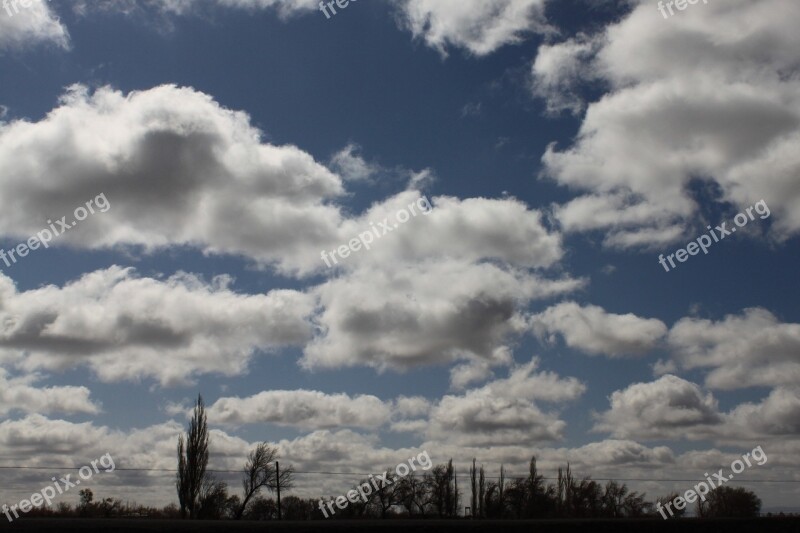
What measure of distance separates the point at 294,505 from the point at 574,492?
25.9 metres

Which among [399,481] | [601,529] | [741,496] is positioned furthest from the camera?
[741,496]

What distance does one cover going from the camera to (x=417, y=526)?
1986 centimetres

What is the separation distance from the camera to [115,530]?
16.6 metres

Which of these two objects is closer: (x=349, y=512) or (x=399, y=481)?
(x=349, y=512)

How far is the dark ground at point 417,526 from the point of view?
1683 centimetres

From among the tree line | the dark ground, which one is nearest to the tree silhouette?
the tree line

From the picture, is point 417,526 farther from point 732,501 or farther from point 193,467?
point 732,501

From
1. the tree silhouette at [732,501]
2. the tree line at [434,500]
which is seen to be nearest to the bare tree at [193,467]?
the tree line at [434,500]

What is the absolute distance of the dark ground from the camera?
16.8 meters

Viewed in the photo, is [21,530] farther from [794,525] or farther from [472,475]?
[472,475]

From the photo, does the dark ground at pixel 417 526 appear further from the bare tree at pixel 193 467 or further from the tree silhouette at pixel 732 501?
the tree silhouette at pixel 732 501

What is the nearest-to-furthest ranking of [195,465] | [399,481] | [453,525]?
[453,525] < [195,465] < [399,481]

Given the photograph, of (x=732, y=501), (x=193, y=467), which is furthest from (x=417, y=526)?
(x=732, y=501)

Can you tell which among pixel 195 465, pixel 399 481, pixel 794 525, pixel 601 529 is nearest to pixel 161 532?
pixel 601 529
